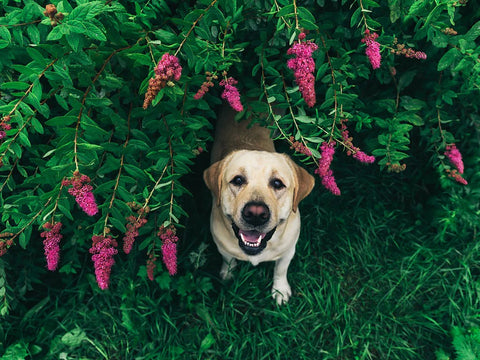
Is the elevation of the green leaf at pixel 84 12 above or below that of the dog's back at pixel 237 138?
above

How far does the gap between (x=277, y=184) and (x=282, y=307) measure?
1.23 m

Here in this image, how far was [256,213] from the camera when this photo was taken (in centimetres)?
200

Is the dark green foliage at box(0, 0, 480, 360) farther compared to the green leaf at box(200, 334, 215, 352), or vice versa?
the green leaf at box(200, 334, 215, 352)

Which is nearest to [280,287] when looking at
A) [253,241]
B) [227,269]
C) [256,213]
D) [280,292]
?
[280,292]

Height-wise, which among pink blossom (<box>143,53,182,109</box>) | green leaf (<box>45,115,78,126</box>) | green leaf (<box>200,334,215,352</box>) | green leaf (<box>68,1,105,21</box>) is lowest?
green leaf (<box>200,334,215,352</box>)

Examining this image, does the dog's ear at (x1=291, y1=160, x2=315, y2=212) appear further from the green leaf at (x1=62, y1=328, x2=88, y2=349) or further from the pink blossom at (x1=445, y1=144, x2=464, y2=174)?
the green leaf at (x1=62, y1=328, x2=88, y2=349)

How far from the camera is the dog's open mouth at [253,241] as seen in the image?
7.29 feet

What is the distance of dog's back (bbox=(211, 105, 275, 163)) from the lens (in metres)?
2.69

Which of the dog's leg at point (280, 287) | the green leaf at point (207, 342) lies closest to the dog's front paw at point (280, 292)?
the dog's leg at point (280, 287)

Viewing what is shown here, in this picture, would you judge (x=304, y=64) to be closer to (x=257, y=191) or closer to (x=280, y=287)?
(x=257, y=191)

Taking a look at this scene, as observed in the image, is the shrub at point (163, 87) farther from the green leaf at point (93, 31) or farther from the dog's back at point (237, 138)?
the dog's back at point (237, 138)

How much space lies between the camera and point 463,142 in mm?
2965

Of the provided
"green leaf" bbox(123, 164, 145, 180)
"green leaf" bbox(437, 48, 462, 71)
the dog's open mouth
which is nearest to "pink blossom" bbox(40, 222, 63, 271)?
"green leaf" bbox(123, 164, 145, 180)

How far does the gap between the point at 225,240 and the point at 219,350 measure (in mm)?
932
